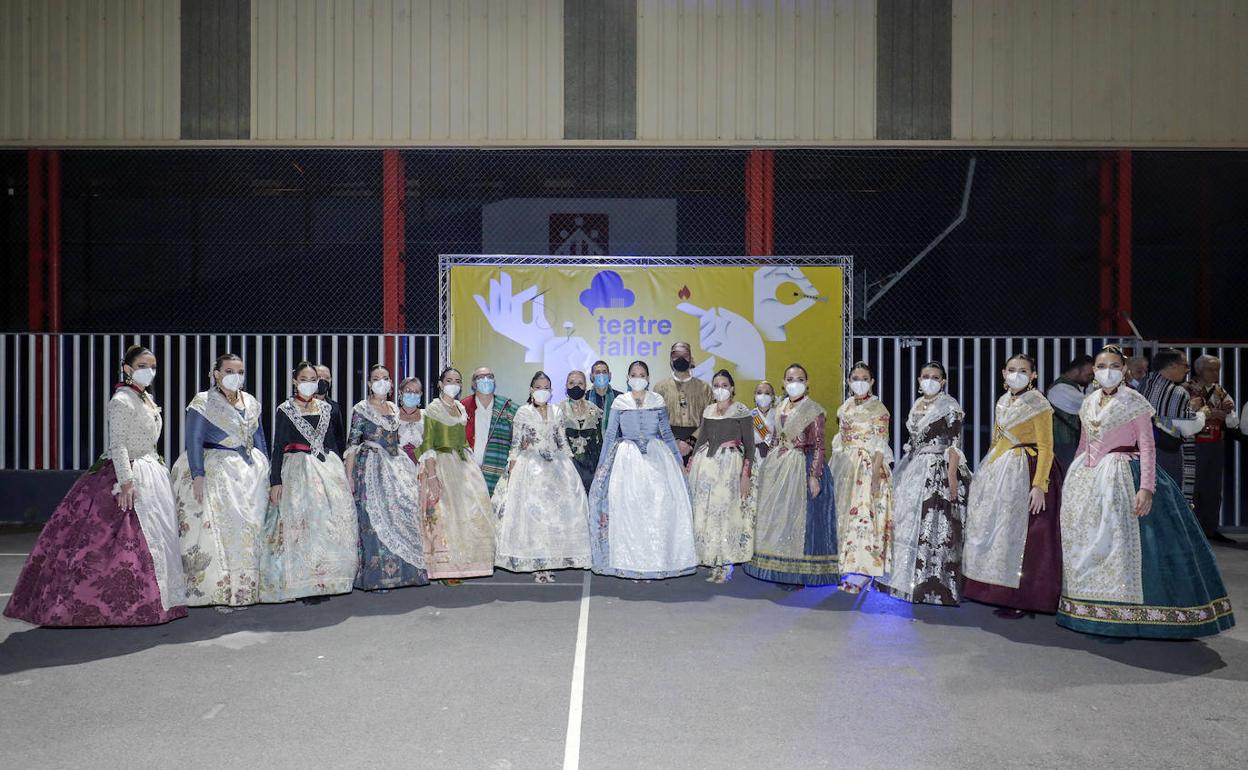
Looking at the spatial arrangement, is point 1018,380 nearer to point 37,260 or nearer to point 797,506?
point 797,506

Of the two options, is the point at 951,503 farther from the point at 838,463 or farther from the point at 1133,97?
the point at 1133,97

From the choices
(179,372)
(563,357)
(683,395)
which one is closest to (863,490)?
(683,395)

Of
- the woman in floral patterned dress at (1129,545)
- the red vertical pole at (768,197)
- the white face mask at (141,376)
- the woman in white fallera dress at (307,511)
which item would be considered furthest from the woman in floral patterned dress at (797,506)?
the white face mask at (141,376)

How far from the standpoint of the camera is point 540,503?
20.6 ft

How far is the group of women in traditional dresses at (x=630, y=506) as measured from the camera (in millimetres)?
4969

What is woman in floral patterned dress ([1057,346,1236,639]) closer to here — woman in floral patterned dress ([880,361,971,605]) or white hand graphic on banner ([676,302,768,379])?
woman in floral patterned dress ([880,361,971,605])

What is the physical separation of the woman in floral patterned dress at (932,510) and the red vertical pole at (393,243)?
5.79 m

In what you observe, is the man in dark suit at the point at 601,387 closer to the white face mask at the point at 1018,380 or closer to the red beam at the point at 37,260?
the white face mask at the point at 1018,380

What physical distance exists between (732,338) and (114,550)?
5.42 metres

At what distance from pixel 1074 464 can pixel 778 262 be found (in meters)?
3.96

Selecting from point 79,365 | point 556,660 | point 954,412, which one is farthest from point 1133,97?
point 79,365

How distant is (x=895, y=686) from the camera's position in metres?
4.10

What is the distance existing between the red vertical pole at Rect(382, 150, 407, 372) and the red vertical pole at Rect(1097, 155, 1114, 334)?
296 inches

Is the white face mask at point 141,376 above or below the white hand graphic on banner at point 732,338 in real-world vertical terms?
below
